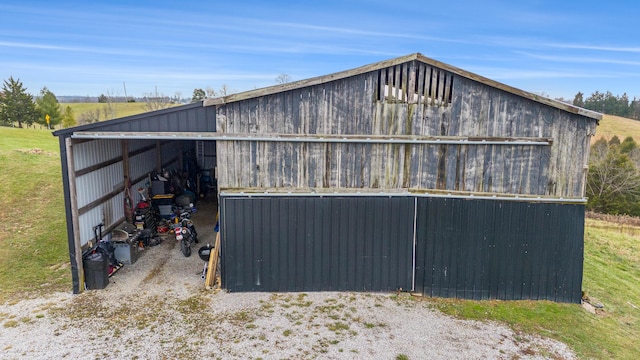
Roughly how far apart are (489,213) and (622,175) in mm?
28824

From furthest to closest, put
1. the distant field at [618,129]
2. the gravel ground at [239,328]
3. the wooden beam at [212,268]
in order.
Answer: the distant field at [618,129], the wooden beam at [212,268], the gravel ground at [239,328]

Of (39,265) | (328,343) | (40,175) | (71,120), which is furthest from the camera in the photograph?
(71,120)

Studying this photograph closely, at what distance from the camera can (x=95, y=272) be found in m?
9.05

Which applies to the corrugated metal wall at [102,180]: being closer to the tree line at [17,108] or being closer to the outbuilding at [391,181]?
the outbuilding at [391,181]

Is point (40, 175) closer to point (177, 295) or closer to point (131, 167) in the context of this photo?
point (131, 167)

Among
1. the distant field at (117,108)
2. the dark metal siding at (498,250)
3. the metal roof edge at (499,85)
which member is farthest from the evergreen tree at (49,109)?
the dark metal siding at (498,250)

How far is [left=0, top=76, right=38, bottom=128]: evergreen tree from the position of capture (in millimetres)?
38812

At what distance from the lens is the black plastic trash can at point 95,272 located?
9008mm

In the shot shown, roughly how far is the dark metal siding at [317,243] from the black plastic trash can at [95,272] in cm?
267

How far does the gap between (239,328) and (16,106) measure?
141ft

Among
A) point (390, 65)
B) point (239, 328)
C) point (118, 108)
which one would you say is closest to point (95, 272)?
point (239, 328)

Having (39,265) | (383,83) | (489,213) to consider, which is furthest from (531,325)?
(39,265)

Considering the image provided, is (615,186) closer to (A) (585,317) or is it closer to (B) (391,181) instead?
(A) (585,317)

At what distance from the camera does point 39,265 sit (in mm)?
10500
